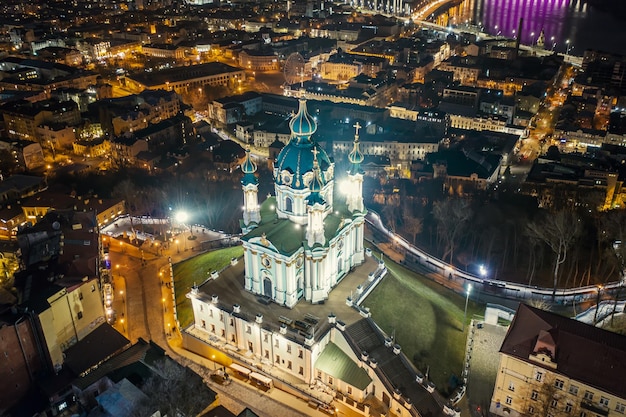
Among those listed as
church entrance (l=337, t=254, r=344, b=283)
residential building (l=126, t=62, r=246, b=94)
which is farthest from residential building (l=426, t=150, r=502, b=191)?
residential building (l=126, t=62, r=246, b=94)

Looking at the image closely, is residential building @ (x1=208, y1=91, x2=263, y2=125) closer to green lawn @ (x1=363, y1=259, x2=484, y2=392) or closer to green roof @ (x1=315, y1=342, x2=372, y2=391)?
green lawn @ (x1=363, y1=259, x2=484, y2=392)

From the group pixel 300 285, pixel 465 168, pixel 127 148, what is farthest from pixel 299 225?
pixel 127 148

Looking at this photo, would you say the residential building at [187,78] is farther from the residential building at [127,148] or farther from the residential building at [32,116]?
the residential building at [127,148]

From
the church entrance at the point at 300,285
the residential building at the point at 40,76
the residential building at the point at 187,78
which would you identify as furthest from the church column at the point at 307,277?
→ the residential building at the point at 40,76

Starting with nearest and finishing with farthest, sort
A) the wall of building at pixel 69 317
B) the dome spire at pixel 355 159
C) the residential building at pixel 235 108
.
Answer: the wall of building at pixel 69 317, the dome spire at pixel 355 159, the residential building at pixel 235 108

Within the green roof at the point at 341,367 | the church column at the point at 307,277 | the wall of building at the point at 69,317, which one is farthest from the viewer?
the church column at the point at 307,277

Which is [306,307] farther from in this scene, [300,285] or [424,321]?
[424,321]

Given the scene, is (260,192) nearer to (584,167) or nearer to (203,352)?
(203,352)
